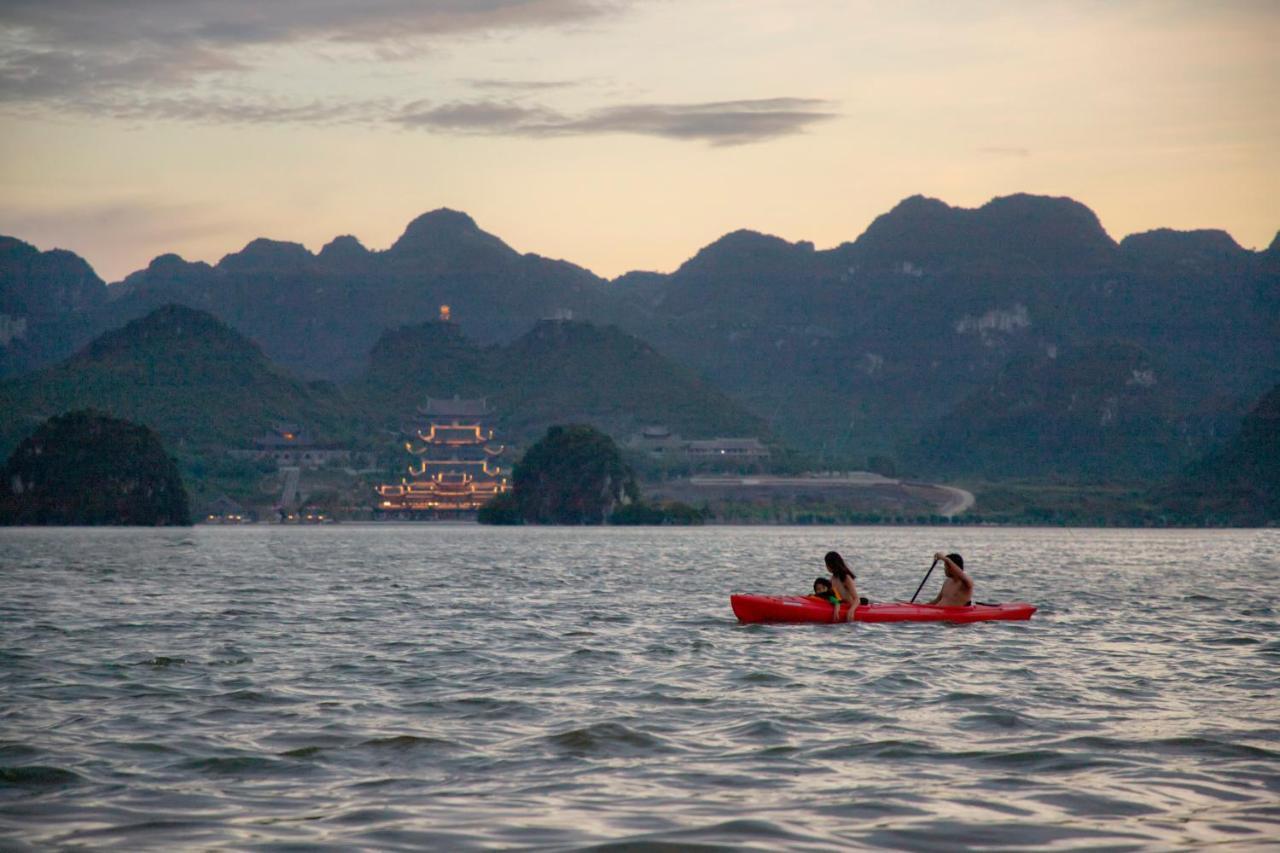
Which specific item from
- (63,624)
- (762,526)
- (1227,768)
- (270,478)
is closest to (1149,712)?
(1227,768)

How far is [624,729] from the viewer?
15.9 metres

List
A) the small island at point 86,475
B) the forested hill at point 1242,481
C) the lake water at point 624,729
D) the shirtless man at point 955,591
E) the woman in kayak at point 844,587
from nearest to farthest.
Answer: the lake water at point 624,729 → the woman in kayak at point 844,587 → the shirtless man at point 955,591 → the small island at point 86,475 → the forested hill at point 1242,481

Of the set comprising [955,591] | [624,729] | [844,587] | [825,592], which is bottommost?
[624,729]

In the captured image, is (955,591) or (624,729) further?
(955,591)

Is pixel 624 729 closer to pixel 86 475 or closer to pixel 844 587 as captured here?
pixel 844 587

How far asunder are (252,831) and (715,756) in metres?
4.97

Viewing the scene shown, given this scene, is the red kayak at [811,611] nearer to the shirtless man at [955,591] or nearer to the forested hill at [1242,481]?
the shirtless man at [955,591]

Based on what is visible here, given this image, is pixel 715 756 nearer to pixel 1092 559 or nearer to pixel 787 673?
pixel 787 673

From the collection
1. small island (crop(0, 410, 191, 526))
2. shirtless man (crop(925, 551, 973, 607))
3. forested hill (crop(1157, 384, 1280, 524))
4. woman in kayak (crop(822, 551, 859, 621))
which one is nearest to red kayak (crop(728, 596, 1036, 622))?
woman in kayak (crop(822, 551, 859, 621))

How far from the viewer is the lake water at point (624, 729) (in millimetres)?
Result: 11250

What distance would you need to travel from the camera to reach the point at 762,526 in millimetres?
174375

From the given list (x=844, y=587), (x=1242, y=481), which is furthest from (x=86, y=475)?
(x=844, y=587)

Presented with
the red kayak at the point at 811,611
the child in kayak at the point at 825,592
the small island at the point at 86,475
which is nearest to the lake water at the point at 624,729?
the red kayak at the point at 811,611

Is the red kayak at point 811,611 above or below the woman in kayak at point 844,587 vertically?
below
